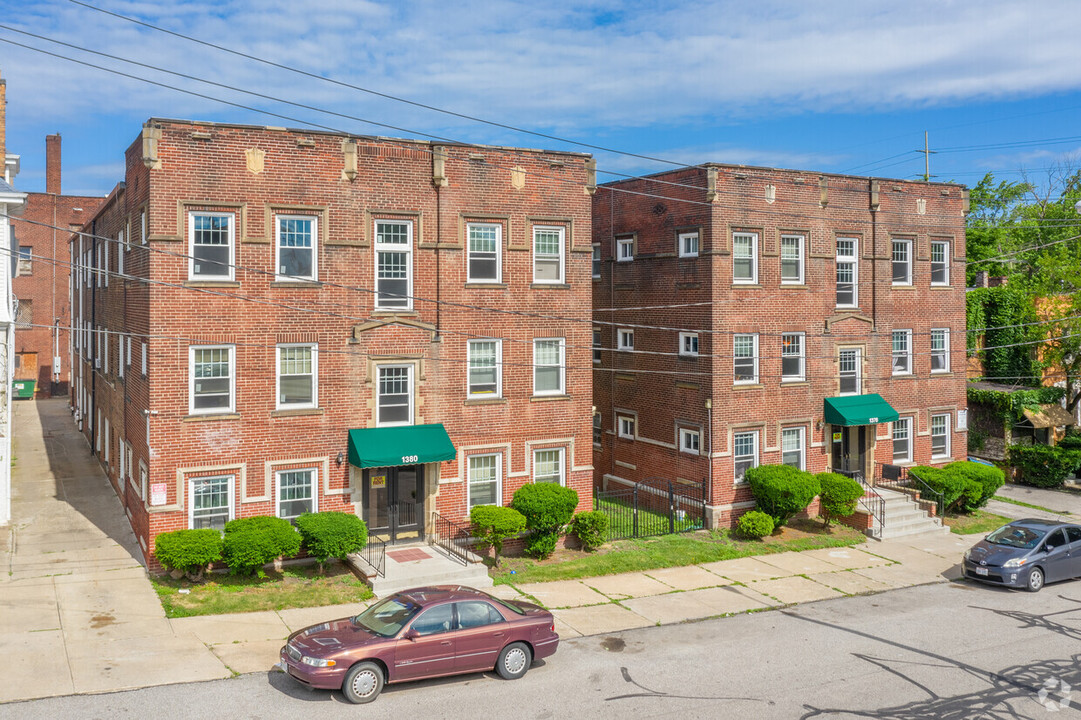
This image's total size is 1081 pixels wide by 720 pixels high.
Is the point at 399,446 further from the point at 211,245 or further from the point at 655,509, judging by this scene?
the point at 655,509

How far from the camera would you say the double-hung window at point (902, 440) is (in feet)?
100

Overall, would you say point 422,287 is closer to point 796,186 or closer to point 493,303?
point 493,303

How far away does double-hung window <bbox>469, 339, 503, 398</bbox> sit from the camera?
921 inches

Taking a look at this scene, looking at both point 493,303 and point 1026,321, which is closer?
point 493,303

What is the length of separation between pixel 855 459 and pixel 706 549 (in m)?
8.35

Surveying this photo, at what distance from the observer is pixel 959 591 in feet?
70.9

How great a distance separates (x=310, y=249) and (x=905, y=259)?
20.5 m

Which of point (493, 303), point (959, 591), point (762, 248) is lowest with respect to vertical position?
point (959, 591)

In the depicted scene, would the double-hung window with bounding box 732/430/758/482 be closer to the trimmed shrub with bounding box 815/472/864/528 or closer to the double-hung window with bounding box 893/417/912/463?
the trimmed shrub with bounding box 815/472/864/528

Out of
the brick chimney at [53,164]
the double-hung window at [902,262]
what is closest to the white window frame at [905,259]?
the double-hung window at [902,262]

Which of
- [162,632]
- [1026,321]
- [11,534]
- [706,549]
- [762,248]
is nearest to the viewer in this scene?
[162,632]

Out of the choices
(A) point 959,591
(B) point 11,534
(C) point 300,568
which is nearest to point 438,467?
(C) point 300,568

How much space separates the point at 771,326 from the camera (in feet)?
90.9

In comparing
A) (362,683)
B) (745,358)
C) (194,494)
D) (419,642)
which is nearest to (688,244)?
(745,358)
